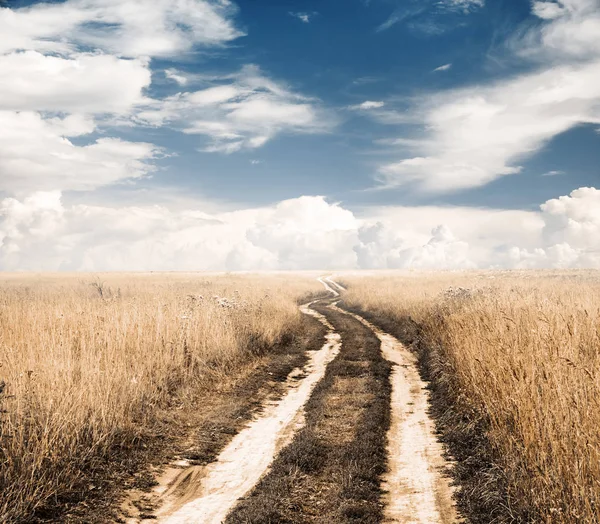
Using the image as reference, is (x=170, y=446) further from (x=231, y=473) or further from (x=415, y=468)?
(x=415, y=468)

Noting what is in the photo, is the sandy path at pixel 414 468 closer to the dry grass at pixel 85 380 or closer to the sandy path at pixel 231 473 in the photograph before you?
the sandy path at pixel 231 473

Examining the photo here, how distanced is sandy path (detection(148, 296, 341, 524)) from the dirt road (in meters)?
0.01

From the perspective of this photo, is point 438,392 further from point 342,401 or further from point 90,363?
point 90,363

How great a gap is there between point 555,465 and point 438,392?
6174 mm

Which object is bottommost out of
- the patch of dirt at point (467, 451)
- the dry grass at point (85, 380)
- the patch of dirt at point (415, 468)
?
the patch of dirt at point (415, 468)

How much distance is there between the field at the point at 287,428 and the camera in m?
5.20

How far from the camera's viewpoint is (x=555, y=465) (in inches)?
186

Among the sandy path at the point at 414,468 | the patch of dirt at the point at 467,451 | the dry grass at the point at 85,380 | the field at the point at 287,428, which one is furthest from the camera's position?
the dry grass at the point at 85,380

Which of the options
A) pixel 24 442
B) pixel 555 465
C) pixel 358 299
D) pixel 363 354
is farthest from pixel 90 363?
pixel 358 299

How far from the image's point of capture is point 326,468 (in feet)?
21.8

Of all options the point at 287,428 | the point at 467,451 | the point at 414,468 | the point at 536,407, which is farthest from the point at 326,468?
the point at 536,407

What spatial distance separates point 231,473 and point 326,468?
1.37 meters

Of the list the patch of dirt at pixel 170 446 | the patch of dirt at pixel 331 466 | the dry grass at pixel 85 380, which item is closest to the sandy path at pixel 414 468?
the patch of dirt at pixel 331 466

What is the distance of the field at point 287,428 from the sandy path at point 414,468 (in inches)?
A: 1.3
